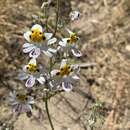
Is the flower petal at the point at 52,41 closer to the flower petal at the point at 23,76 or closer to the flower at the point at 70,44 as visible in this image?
the flower at the point at 70,44

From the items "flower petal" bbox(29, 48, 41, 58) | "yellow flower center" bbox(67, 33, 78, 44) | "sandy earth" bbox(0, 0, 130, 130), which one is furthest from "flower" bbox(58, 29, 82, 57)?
"sandy earth" bbox(0, 0, 130, 130)

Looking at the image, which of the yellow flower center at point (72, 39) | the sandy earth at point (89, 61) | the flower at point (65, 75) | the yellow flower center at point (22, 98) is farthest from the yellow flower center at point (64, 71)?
the sandy earth at point (89, 61)

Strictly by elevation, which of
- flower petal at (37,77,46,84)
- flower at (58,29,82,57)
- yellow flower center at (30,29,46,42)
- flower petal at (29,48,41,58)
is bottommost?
flower petal at (37,77,46,84)

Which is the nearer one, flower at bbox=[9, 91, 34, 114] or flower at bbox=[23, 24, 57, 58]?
flower at bbox=[23, 24, 57, 58]

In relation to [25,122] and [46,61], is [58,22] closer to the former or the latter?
[25,122]

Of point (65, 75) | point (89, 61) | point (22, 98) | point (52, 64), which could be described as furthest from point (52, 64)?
point (89, 61)

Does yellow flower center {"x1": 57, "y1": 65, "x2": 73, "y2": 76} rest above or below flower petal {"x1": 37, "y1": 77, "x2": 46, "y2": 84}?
above

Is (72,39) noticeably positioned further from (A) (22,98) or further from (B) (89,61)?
(B) (89,61)

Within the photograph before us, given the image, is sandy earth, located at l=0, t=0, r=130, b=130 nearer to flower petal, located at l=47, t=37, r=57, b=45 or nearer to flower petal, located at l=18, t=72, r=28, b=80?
flower petal, located at l=18, t=72, r=28, b=80
